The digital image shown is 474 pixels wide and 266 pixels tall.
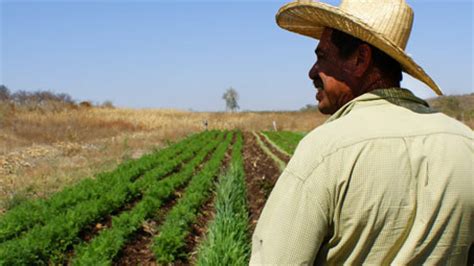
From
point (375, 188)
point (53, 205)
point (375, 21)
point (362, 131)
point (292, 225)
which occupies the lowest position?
point (53, 205)

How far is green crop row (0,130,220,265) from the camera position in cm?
608

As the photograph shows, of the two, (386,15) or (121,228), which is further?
(121,228)

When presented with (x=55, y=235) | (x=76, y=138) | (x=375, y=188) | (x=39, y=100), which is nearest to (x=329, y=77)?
(x=375, y=188)

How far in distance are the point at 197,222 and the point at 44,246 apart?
280 centimetres

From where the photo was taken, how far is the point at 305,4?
1.76m

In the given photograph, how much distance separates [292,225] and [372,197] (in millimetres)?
230

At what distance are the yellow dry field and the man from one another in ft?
30.2

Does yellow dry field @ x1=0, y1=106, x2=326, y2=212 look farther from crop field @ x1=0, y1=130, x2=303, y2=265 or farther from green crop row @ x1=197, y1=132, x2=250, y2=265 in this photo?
green crop row @ x1=197, y1=132, x2=250, y2=265

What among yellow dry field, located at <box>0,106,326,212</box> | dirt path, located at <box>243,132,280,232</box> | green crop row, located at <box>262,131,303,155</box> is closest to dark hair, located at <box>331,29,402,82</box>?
dirt path, located at <box>243,132,280,232</box>

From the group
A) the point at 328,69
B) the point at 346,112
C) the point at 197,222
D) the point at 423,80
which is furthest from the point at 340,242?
the point at 197,222

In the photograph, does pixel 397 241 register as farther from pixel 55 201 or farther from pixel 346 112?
pixel 55 201

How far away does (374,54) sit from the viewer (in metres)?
1.69

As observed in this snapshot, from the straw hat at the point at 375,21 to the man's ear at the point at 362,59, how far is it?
47mm

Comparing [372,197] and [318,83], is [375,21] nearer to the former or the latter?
[318,83]
